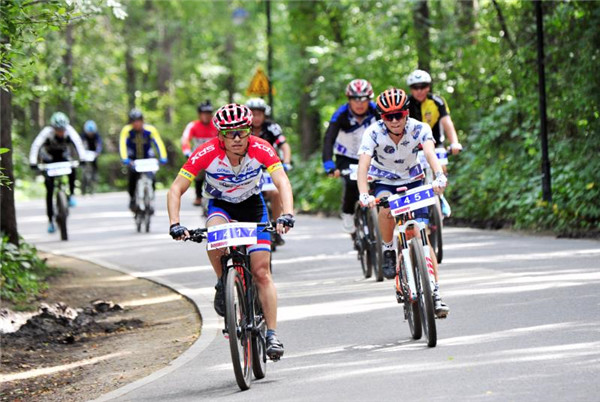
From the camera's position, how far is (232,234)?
26.5 feet

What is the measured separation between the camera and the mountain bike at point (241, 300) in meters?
7.93

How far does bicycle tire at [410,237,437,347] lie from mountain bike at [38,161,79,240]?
12232 millimetres

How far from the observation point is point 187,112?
55.2m

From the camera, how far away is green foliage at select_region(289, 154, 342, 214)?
2544 centimetres

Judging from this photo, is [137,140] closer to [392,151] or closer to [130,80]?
[392,151]

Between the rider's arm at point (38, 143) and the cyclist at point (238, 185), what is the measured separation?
11.5m

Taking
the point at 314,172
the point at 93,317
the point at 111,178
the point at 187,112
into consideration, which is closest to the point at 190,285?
the point at 93,317

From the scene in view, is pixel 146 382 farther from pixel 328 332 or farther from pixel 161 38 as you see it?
pixel 161 38

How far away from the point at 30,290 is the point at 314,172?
14413 millimetres

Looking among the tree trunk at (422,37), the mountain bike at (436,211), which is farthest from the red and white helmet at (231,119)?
the tree trunk at (422,37)

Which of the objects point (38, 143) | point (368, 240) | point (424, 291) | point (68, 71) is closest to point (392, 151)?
point (424, 291)

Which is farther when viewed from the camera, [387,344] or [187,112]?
[187,112]

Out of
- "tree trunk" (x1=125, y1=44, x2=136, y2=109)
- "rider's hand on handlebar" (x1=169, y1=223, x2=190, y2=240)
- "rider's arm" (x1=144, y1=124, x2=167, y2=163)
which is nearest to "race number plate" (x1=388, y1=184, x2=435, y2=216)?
"rider's hand on handlebar" (x1=169, y1=223, x2=190, y2=240)

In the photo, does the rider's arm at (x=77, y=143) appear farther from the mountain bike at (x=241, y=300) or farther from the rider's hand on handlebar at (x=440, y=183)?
the mountain bike at (x=241, y=300)
